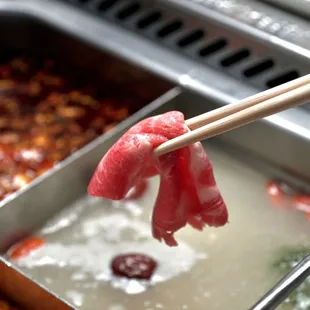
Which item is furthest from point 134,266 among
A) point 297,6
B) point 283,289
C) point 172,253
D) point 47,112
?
point 297,6

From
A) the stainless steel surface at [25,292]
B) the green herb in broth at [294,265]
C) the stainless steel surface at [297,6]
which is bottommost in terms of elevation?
the green herb in broth at [294,265]

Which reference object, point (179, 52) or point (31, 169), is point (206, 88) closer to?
point (179, 52)

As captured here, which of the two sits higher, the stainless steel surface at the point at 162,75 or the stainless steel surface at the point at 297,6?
the stainless steel surface at the point at 297,6

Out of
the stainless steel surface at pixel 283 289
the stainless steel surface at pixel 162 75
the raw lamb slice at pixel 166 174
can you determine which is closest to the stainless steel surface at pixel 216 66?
the stainless steel surface at pixel 162 75

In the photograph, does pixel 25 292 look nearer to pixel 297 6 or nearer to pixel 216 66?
pixel 216 66

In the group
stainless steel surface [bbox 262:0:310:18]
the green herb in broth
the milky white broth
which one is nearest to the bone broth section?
the milky white broth

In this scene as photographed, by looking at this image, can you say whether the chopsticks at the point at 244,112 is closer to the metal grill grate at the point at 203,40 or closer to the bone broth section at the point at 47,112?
the metal grill grate at the point at 203,40

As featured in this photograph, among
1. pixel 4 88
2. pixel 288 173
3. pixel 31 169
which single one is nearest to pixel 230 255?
pixel 288 173
